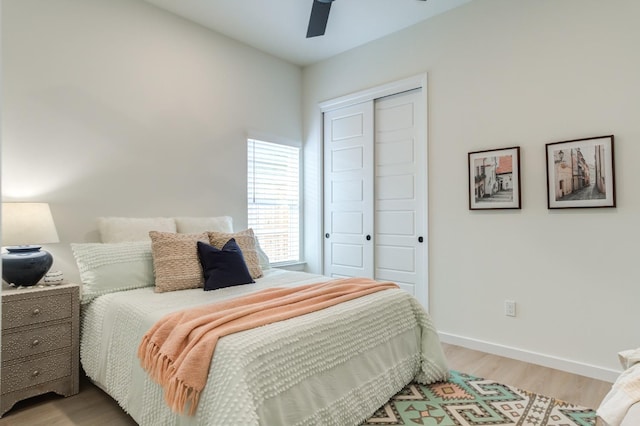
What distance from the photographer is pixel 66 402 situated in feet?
8.09

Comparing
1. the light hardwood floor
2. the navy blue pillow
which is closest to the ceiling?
the navy blue pillow

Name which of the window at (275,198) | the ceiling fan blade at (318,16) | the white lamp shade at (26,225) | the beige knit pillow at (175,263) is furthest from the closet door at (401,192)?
the white lamp shade at (26,225)

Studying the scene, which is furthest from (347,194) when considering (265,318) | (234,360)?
(234,360)

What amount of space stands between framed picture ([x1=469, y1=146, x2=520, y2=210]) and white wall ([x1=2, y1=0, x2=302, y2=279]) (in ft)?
7.37

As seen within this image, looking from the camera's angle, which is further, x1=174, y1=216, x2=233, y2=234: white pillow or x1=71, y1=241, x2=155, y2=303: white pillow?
x1=174, y1=216, x2=233, y2=234: white pillow

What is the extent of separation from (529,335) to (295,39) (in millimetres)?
3484

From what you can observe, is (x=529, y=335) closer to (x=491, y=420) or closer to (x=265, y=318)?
(x=491, y=420)

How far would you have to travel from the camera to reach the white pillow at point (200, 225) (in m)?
3.37

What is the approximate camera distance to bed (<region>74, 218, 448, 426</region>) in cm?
168

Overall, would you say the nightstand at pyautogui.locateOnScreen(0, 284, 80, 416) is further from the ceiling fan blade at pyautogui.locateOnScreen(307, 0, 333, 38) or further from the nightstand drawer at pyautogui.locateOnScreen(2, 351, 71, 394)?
the ceiling fan blade at pyautogui.locateOnScreen(307, 0, 333, 38)

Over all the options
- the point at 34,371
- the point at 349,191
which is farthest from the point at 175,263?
the point at 349,191

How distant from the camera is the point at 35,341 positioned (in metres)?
2.40

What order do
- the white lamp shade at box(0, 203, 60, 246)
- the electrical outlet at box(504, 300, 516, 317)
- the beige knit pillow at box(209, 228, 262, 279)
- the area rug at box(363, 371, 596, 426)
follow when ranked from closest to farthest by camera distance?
the area rug at box(363, 371, 596, 426), the white lamp shade at box(0, 203, 60, 246), the beige knit pillow at box(209, 228, 262, 279), the electrical outlet at box(504, 300, 516, 317)

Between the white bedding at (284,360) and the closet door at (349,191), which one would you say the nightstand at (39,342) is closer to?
the white bedding at (284,360)
